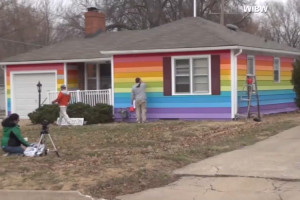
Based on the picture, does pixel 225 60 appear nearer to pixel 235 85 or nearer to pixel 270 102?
pixel 235 85

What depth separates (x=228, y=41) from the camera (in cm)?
1794

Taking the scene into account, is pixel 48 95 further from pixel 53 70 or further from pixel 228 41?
pixel 228 41

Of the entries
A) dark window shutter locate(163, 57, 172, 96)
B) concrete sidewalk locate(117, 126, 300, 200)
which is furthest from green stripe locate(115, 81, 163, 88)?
concrete sidewalk locate(117, 126, 300, 200)

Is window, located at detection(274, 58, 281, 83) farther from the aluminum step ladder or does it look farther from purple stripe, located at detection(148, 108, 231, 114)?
purple stripe, located at detection(148, 108, 231, 114)

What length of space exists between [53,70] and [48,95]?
1245 mm

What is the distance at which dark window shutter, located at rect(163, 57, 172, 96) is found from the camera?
18703 mm

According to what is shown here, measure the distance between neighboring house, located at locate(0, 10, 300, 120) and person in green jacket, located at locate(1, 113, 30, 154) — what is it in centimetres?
827

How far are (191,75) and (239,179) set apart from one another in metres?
10.2

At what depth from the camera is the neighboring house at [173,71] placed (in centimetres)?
1814

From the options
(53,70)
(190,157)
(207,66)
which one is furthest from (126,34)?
(190,157)

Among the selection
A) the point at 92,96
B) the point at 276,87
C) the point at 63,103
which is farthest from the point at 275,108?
the point at 63,103

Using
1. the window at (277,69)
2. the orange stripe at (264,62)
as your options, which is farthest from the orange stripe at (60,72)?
the window at (277,69)

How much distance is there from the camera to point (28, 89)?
76.7ft

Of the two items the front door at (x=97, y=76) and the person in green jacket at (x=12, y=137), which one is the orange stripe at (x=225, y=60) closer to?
the front door at (x=97, y=76)
